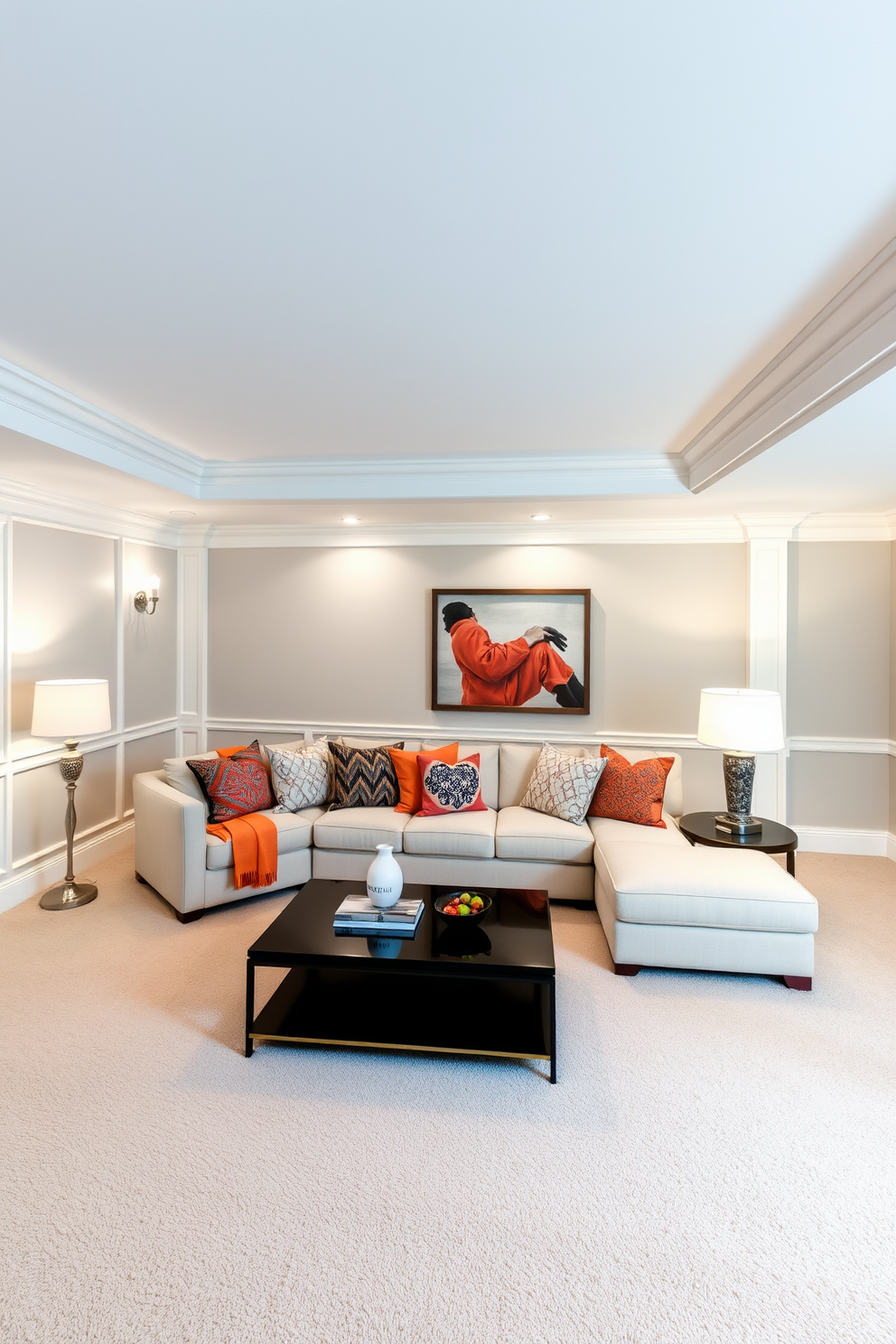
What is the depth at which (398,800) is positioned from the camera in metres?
4.25

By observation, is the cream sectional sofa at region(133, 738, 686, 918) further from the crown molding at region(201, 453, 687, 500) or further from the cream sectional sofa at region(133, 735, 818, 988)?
the crown molding at region(201, 453, 687, 500)

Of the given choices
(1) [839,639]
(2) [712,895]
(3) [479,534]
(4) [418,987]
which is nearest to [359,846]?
(4) [418,987]

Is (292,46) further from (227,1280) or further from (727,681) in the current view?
(727,681)

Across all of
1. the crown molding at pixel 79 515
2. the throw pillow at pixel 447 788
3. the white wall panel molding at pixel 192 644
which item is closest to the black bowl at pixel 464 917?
the throw pillow at pixel 447 788

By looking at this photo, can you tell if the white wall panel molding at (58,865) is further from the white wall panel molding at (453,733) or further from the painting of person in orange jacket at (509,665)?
the painting of person in orange jacket at (509,665)

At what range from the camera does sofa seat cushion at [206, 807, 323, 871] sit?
Answer: 141 inches

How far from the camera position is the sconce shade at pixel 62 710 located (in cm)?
348

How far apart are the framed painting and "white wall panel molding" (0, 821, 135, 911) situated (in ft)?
7.65

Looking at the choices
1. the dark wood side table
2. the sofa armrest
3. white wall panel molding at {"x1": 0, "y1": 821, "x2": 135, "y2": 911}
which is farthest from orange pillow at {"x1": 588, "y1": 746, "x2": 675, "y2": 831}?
white wall panel molding at {"x1": 0, "y1": 821, "x2": 135, "y2": 911}

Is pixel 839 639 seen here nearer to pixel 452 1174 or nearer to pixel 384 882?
pixel 384 882

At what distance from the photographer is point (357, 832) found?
3867mm

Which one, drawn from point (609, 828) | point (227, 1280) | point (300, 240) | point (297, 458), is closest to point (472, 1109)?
point (227, 1280)

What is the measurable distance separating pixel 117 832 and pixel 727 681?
4.26m

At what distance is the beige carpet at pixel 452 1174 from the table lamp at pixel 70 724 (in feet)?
2.54
